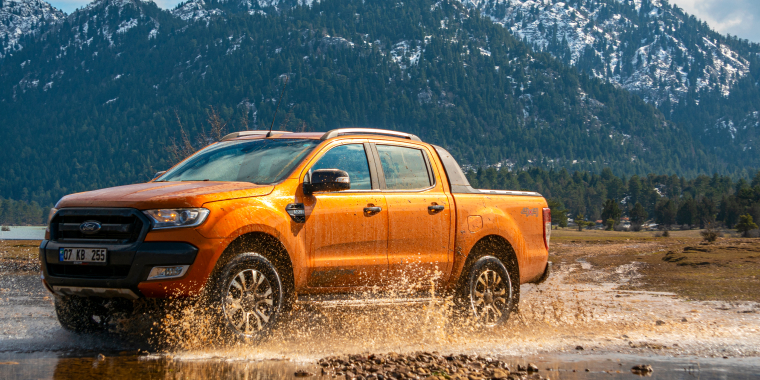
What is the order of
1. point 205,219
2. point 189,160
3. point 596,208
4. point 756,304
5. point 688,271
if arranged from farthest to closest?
point 596,208 < point 688,271 < point 756,304 < point 189,160 < point 205,219

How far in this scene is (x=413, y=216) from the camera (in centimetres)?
663

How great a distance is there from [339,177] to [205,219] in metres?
1.17

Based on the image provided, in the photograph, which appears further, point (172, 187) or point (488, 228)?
point (488, 228)

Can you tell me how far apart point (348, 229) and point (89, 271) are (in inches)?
79.8

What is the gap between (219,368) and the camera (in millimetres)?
4883

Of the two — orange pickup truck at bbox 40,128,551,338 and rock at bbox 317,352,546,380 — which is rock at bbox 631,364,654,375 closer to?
rock at bbox 317,352,546,380

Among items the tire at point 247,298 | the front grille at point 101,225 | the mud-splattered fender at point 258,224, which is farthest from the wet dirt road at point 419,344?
the front grille at point 101,225

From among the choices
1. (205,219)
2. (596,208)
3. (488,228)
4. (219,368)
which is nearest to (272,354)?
(219,368)

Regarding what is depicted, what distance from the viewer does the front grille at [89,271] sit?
201 inches

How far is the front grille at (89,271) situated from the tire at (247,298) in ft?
2.11

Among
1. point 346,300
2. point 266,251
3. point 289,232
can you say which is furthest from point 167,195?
point 346,300

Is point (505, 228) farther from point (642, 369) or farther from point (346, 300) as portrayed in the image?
point (642, 369)

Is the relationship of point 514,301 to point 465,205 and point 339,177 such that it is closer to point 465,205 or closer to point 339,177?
point 465,205

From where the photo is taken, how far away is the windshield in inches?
242
